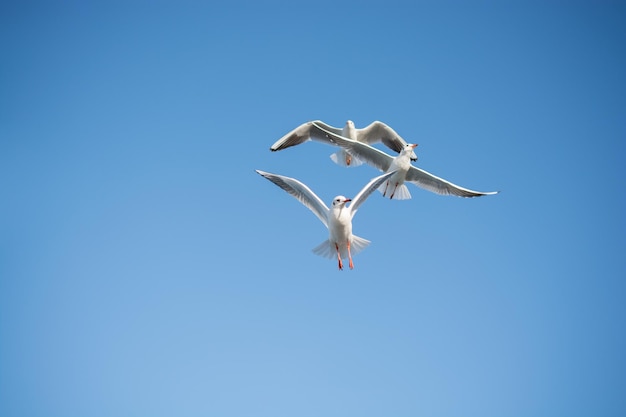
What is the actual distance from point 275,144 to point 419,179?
11.2ft

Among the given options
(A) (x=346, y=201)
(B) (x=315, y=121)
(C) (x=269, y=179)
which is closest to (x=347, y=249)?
(A) (x=346, y=201)

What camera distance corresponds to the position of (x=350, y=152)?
49.8ft

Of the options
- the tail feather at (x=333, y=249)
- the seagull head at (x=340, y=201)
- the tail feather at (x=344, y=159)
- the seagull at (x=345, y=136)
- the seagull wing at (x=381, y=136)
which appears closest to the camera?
the seagull head at (x=340, y=201)

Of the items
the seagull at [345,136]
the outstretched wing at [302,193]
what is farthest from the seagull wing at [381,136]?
the outstretched wing at [302,193]

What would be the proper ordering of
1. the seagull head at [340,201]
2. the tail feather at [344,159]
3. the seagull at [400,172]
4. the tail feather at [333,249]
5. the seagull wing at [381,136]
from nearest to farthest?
the seagull head at [340,201] < the tail feather at [333,249] < the seagull at [400,172] < the tail feather at [344,159] < the seagull wing at [381,136]

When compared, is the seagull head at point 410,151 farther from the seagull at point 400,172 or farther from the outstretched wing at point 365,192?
the outstretched wing at point 365,192

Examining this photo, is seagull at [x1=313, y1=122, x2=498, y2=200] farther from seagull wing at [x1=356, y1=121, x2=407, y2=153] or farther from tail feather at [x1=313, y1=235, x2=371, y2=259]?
tail feather at [x1=313, y1=235, x2=371, y2=259]

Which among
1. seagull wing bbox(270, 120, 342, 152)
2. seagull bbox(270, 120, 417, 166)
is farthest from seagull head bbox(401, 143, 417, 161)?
seagull wing bbox(270, 120, 342, 152)

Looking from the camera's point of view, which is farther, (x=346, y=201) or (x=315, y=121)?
(x=315, y=121)

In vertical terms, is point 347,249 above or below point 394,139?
below

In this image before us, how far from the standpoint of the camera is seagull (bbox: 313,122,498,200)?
1484 cm

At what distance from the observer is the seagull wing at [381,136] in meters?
16.8

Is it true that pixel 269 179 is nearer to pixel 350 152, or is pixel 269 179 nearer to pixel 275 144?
pixel 275 144

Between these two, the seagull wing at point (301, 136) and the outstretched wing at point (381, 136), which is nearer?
the seagull wing at point (301, 136)
